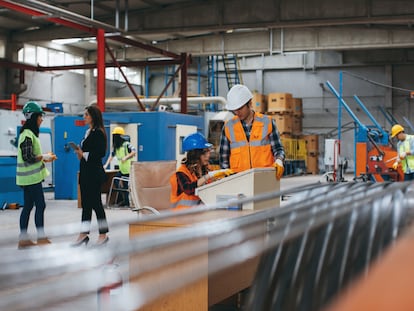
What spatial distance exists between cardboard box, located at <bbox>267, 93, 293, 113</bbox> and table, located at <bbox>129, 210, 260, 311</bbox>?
1740 centimetres

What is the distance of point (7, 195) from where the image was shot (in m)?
9.59

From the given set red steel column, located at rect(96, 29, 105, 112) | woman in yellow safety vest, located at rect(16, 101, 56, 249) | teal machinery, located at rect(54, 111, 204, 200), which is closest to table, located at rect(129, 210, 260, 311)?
woman in yellow safety vest, located at rect(16, 101, 56, 249)

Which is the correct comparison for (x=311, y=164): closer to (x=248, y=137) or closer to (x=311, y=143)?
(x=311, y=143)

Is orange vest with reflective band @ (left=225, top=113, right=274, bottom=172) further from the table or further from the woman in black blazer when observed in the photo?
the woman in black blazer

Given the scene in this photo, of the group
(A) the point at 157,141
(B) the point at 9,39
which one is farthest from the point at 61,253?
(B) the point at 9,39

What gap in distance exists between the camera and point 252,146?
407 cm

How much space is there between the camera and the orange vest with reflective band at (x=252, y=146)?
4.06 meters

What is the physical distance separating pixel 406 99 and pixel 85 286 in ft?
76.1

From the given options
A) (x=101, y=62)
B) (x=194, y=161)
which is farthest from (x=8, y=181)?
(x=194, y=161)

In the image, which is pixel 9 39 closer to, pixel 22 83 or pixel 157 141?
pixel 22 83

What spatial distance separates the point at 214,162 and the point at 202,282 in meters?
11.6

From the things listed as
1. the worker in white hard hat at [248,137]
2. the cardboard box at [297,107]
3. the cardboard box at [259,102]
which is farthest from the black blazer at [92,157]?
the cardboard box at [297,107]

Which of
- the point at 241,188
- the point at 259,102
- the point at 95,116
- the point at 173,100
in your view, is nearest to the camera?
the point at 241,188

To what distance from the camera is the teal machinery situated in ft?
36.3
